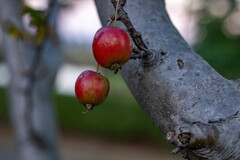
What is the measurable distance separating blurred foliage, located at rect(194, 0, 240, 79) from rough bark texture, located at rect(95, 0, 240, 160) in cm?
292

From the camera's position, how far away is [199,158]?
928 millimetres

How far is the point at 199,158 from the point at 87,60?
53.3 feet

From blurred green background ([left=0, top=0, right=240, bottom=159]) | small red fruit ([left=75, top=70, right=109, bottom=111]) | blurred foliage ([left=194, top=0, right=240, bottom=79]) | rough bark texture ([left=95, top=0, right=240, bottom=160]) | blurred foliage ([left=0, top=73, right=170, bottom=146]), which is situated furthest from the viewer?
blurred foliage ([left=0, top=73, right=170, bottom=146])

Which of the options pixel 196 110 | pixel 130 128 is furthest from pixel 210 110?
pixel 130 128

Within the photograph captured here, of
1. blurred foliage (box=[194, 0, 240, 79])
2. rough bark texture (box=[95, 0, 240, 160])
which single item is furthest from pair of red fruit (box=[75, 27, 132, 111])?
blurred foliage (box=[194, 0, 240, 79])

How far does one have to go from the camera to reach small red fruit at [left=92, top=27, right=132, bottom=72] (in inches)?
35.4

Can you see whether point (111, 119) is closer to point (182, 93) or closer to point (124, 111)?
point (124, 111)

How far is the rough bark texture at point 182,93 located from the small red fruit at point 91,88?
0.14 metres

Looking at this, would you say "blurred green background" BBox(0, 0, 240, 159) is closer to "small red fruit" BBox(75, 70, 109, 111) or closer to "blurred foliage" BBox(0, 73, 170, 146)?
"blurred foliage" BBox(0, 73, 170, 146)

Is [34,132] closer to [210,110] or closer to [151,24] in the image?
[151,24]

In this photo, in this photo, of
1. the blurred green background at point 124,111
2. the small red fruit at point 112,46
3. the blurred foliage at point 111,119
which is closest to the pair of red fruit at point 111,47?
the small red fruit at point 112,46

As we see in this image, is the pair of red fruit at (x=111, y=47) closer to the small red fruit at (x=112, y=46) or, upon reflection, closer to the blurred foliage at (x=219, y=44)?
the small red fruit at (x=112, y=46)

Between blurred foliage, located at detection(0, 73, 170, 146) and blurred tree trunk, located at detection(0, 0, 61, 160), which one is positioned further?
blurred foliage, located at detection(0, 73, 170, 146)

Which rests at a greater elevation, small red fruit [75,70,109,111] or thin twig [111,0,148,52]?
thin twig [111,0,148,52]
